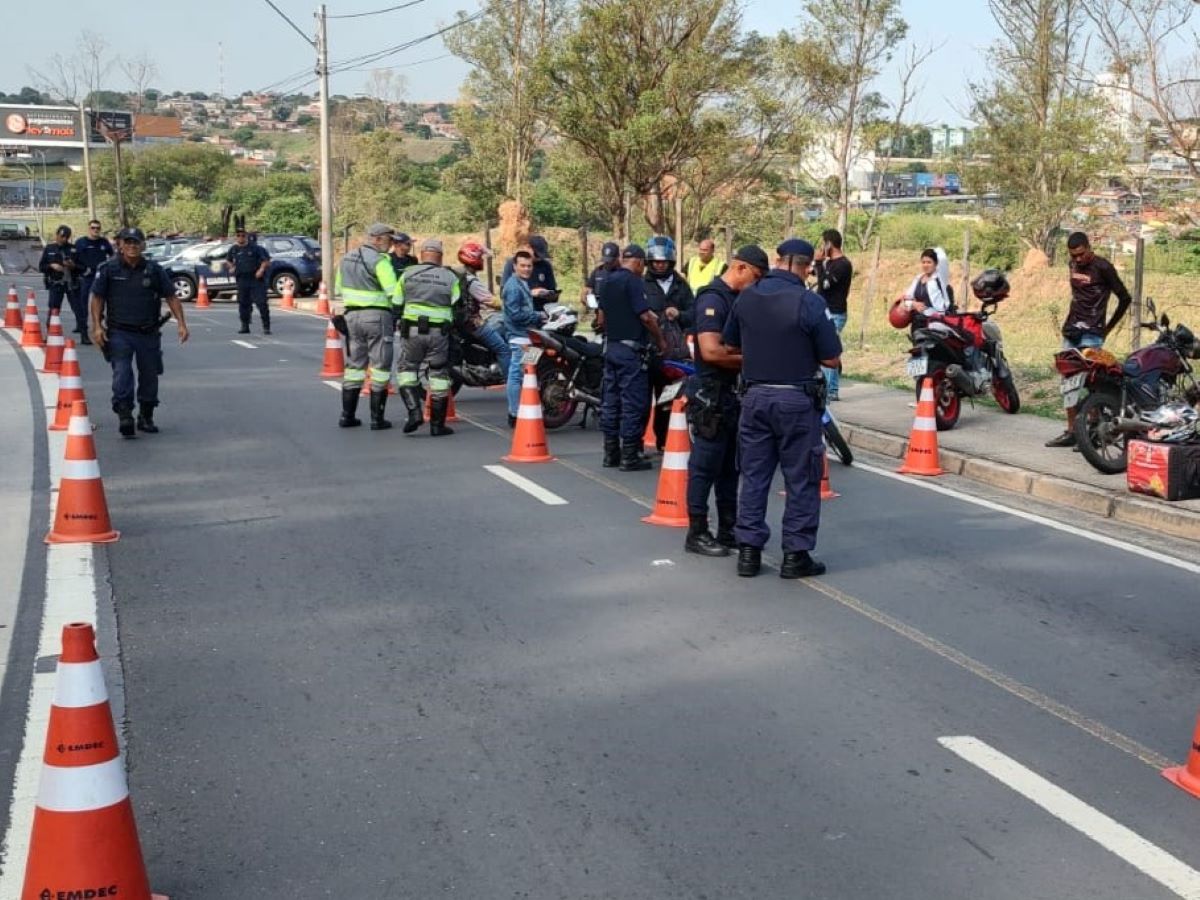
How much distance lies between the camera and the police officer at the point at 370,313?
12.5 metres

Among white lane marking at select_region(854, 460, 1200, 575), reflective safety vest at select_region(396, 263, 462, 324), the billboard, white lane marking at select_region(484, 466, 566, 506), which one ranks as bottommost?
white lane marking at select_region(854, 460, 1200, 575)

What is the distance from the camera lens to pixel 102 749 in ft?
11.8

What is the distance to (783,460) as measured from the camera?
24.5 feet

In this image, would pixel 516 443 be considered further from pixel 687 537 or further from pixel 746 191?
pixel 746 191

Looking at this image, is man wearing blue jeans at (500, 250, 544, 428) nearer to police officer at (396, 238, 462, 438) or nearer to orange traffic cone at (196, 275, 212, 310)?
police officer at (396, 238, 462, 438)

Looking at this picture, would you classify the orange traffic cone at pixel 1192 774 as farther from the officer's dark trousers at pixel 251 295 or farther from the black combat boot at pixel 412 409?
the officer's dark trousers at pixel 251 295

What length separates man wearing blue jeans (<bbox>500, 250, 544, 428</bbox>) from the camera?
12.9 m

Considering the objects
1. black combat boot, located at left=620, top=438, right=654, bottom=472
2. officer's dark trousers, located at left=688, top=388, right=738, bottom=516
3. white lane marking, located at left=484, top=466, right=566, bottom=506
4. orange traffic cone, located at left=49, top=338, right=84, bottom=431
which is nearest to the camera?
officer's dark trousers, located at left=688, top=388, right=738, bottom=516

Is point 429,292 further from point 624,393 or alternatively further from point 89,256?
point 89,256

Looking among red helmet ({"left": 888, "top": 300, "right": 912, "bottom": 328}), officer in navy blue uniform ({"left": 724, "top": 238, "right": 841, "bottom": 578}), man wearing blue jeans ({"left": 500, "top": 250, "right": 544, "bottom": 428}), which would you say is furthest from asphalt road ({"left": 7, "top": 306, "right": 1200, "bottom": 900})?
red helmet ({"left": 888, "top": 300, "right": 912, "bottom": 328})

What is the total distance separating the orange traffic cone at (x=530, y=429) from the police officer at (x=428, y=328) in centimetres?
130

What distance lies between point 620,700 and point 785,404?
7.88 ft

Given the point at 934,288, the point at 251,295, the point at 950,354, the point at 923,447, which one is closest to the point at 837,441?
the point at 923,447

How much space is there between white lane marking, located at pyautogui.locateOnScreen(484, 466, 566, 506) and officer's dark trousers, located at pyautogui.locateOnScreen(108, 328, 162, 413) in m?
3.63
